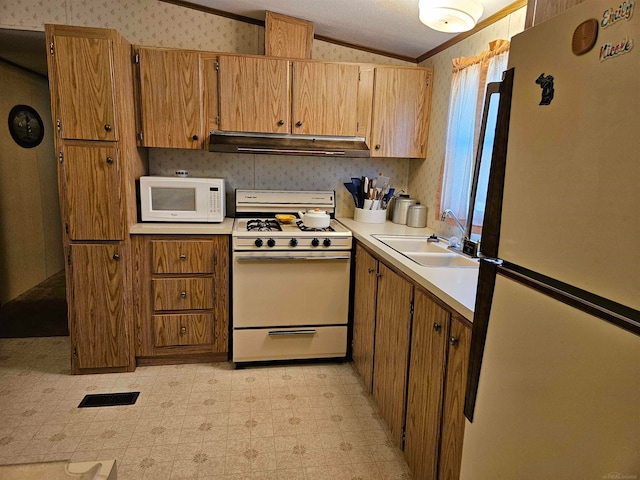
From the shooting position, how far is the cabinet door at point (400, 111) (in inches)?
119

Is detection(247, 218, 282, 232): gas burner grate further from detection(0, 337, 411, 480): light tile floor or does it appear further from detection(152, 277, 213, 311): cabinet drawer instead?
detection(0, 337, 411, 480): light tile floor

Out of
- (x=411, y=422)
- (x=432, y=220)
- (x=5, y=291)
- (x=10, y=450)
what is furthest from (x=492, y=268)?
(x=5, y=291)

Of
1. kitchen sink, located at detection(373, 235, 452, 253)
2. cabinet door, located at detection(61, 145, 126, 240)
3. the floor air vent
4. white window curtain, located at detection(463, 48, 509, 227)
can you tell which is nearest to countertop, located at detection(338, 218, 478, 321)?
kitchen sink, located at detection(373, 235, 452, 253)

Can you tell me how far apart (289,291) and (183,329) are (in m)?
0.76

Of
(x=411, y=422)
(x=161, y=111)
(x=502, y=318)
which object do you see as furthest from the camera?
(x=161, y=111)

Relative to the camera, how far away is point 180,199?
2.86 metres

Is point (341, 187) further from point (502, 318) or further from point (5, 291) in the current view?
point (5, 291)

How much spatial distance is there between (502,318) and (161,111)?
2541 mm

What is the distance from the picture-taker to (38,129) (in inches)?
174

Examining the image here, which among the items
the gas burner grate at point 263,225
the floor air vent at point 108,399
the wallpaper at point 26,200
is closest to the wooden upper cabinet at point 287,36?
the gas burner grate at point 263,225

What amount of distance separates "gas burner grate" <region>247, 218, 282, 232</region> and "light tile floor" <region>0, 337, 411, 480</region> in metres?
0.96

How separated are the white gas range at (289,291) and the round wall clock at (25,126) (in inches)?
109

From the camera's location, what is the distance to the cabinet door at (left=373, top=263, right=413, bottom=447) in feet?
6.38

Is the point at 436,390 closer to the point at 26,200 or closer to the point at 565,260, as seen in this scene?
the point at 565,260
